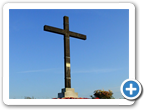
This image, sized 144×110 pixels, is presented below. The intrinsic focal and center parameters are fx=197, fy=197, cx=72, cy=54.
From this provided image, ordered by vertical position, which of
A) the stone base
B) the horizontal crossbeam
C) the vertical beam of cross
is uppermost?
the horizontal crossbeam

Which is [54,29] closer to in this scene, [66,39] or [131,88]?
[66,39]

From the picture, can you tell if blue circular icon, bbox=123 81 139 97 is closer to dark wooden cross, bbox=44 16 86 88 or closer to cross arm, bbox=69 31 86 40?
dark wooden cross, bbox=44 16 86 88

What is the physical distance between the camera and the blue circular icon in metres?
4.83

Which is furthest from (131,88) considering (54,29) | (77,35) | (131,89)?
(77,35)

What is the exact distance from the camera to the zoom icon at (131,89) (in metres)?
4.79

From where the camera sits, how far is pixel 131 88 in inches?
191

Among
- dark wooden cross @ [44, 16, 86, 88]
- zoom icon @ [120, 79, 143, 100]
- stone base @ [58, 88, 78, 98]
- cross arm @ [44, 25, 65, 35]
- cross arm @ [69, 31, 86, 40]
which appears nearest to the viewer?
zoom icon @ [120, 79, 143, 100]

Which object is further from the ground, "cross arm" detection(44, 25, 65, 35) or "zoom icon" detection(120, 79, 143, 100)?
"cross arm" detection(44, 25, 65, 35)

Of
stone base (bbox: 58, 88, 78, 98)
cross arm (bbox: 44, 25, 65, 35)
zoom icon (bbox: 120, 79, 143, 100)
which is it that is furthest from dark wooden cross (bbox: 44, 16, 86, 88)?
zoom icon (bbox: 120, 79, 143, 100)

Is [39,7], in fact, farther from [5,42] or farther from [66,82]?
[66,82]

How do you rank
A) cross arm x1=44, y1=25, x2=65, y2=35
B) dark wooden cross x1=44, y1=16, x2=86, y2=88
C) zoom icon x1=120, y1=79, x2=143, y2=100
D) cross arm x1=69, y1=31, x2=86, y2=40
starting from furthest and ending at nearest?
cross arm x1=69, y1=31, x2=86, y2=40, dark wooden cross x1=44, y1=16, x2=86, y2=88, cross arm x1=44, y1=25, x2=65, y2=35, zoom icon x1=120, y1=79, x2=143, y2=100

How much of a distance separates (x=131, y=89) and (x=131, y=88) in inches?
1.0

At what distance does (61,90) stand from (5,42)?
6074 mm

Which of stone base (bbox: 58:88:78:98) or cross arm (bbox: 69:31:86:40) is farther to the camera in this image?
cross arm (bbox: 69:31:86:40)
